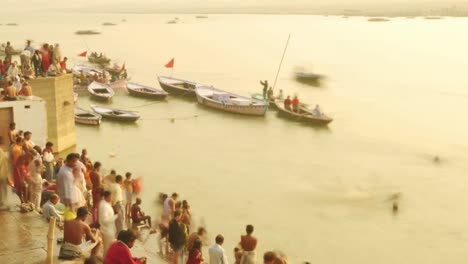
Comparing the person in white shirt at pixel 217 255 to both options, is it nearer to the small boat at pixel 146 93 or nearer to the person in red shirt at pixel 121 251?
the person in red shirt at pixel 121 251

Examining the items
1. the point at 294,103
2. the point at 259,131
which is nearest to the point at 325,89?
the point at 294,103

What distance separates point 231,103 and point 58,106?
669 inches

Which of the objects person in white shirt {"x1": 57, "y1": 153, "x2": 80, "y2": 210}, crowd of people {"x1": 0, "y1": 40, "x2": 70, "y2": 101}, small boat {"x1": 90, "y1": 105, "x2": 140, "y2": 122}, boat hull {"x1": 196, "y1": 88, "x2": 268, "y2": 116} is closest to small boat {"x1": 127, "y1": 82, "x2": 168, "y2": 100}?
boat hull {"x1": 196, "y1": 88, "x2": 268, "y2": 116}

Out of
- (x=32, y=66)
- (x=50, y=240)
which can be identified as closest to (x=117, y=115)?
(x=32, y=66)

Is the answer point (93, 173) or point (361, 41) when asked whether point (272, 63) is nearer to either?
point (361, 41)

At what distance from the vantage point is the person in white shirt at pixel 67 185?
1062 cm

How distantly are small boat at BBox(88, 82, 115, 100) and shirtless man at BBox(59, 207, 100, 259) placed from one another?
102 feet

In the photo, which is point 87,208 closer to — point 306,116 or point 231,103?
point 306,116

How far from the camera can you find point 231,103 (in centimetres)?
3775

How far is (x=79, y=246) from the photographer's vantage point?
882 centimetres

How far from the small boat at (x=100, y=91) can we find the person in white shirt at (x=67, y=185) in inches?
1137

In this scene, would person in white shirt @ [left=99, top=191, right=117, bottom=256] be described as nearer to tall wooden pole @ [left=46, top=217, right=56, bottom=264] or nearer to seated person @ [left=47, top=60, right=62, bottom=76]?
tall wooden pole @ [left=46, top=217, right=56, bottom=264]

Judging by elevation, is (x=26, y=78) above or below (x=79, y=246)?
above

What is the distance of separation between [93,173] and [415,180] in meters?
16.9
